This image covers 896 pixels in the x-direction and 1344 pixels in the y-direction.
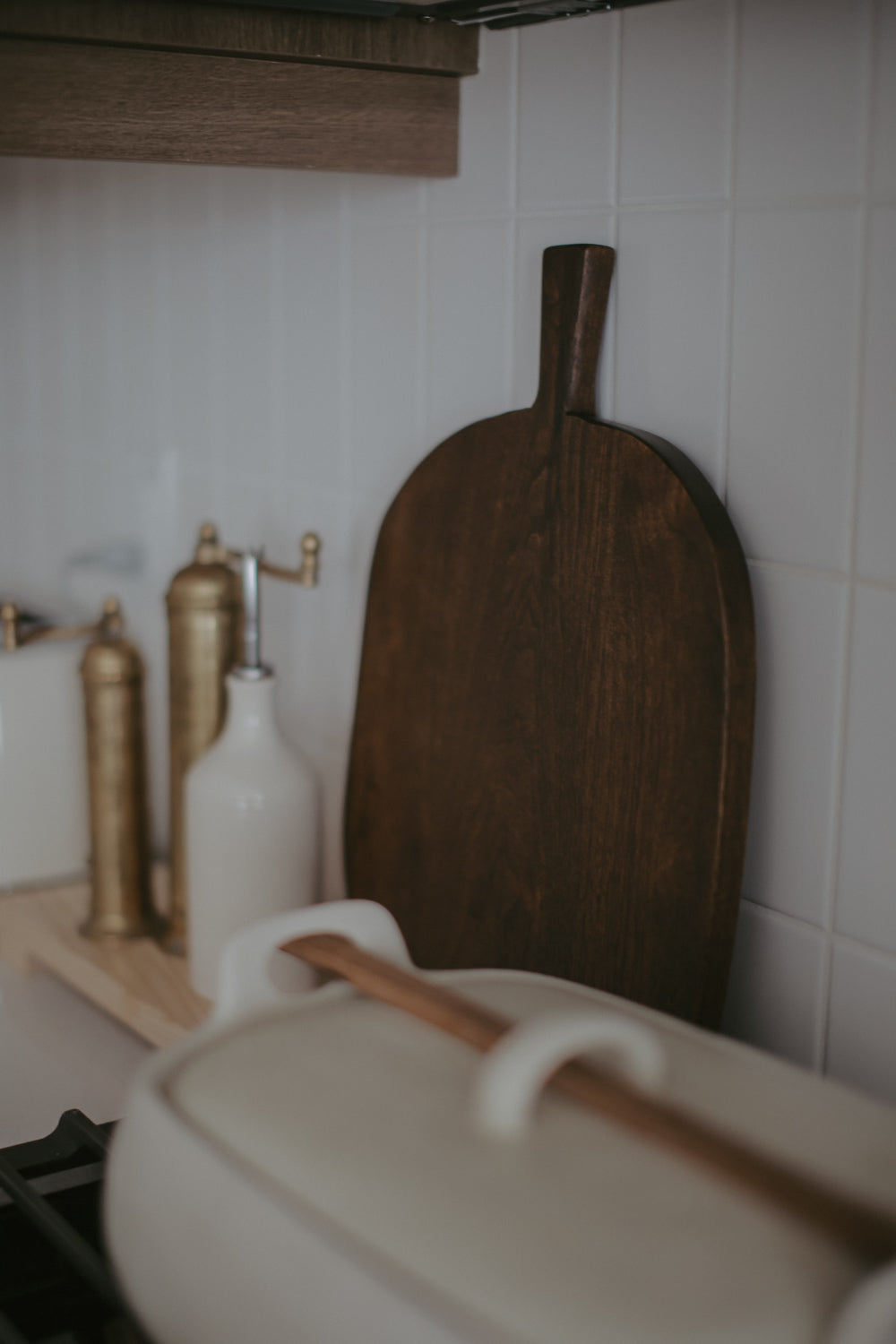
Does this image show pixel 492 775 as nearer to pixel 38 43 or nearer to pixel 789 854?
pixel 789 854

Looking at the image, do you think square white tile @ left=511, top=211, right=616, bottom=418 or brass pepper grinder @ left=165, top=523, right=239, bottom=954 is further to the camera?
brass pepper grinder @ left=165, top=523, right=239, bottom=954

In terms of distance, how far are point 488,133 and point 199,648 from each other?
43cm

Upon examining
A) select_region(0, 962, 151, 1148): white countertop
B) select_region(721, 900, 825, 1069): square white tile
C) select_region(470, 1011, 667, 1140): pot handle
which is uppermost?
select_region(470, 1011, 667, 1140): pot handle

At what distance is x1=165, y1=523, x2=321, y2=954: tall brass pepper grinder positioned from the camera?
40.4 inches

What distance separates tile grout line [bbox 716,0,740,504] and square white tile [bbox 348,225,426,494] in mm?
286

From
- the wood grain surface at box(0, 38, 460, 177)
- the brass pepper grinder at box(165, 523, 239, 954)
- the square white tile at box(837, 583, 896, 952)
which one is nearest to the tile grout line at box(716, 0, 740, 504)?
the square white tile at box(837, 583, 896, 952)

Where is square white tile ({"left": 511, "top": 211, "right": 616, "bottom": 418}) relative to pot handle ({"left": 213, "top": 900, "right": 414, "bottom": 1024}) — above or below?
above

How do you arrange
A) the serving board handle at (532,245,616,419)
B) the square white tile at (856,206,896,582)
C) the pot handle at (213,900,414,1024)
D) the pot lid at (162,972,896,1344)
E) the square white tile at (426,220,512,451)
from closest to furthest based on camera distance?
the pot lid at (162,972,896,1344) → the pot handle at (213,900,414,1024) → the square white tile at (856,206,896,582) → the serving board handle at (532,245,616,419) → the square white tile at (426,220,512,451)

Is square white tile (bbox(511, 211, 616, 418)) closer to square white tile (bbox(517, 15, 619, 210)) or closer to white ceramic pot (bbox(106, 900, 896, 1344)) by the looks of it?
square white tile (bbox(517, 15, 619, 210))

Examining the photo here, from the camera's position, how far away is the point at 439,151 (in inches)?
34.8

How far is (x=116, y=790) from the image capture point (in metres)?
1.10

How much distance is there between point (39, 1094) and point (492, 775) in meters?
0.39

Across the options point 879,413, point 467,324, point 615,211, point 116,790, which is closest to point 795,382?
point 879,413

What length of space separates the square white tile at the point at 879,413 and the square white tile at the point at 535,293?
7.1 inches
